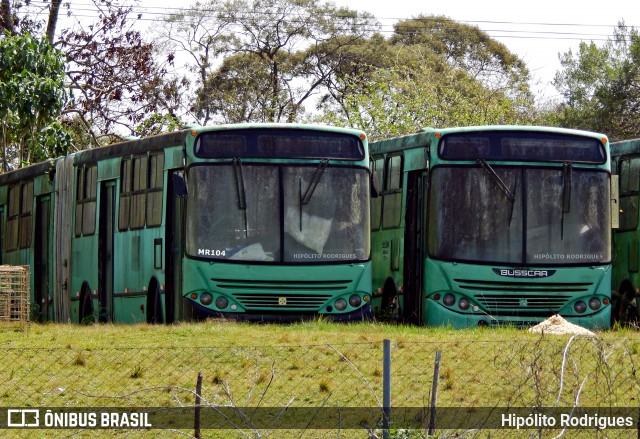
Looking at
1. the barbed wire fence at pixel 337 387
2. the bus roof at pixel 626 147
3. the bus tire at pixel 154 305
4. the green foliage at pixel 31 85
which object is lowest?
the barbed wire fence at pixel 337 387

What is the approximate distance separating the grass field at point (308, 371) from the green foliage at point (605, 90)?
132 feet

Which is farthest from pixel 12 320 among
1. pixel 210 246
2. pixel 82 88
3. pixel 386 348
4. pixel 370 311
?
pixel 82 88

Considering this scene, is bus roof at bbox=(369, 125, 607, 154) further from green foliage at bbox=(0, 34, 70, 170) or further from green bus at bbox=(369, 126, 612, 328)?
green foliage at bbox=(0, 34, 70, 170)

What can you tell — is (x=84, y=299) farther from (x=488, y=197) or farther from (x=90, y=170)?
(x=488, y=197)

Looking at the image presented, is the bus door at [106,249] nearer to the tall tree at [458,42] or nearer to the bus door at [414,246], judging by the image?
the bus door at [414,246]

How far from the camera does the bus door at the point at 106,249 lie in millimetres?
23719

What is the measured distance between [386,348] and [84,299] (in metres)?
14.8

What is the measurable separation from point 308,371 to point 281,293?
5.08 meters

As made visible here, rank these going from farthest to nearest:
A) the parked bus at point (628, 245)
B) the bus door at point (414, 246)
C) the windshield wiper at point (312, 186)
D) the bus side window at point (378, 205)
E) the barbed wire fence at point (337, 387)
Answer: the bus side window at point (378, 205)
the parked bus at point (628, 245)
the bus door at point (414, 246)
the windshield wiper at point (312, 186)
the barbed wire fence at point (337, 387)

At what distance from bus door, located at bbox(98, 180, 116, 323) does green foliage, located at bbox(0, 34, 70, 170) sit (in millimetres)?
3680

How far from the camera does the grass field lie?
44.6 ft

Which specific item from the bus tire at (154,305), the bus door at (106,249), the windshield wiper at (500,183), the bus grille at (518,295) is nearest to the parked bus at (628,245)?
the bus grille at (518,295)

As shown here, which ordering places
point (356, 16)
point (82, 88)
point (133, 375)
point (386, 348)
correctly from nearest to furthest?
point (386, 348) → point (133, 375) → point (82, 88) → point (356, 16)

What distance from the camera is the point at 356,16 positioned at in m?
61.0
